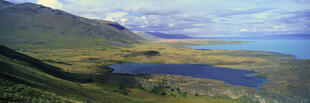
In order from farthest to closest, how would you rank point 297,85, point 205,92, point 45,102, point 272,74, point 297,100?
1. point 272,74
2. point 297,85
3. point 205,92
4. point 297,100
5. point 45,102

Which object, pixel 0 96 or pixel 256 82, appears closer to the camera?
pixel 0 96

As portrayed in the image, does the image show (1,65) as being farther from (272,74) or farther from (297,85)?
(272,74)

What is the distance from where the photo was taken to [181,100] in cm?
8081

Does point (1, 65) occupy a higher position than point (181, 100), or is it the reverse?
point (1, 65)

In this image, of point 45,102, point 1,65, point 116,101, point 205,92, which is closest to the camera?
point 45,102

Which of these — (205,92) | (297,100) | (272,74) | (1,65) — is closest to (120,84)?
(205,92)

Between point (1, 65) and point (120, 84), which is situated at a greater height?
point (1, 65)

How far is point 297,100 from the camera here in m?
78.2

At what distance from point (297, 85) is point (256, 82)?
71.8ft

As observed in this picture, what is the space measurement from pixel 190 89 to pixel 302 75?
80062 mm

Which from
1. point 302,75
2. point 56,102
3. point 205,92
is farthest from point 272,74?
point 56,102

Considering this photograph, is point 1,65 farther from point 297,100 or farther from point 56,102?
point 297,100

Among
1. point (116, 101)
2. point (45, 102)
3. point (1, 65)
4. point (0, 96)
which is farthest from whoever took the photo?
point (116, 101)

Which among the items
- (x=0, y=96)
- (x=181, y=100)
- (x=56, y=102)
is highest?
(x=0, y=96)
